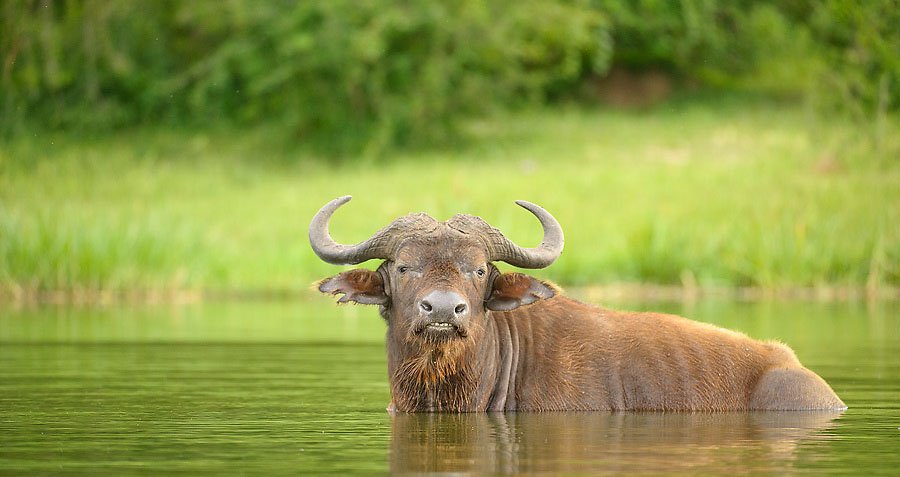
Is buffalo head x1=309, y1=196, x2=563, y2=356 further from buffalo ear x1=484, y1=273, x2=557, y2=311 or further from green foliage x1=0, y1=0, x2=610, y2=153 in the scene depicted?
green foliage x1=0, y1=0, x2=610, y2=153

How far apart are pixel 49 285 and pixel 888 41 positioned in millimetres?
17301

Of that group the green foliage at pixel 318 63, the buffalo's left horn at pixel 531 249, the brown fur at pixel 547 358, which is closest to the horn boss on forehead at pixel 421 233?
the buffalo's left horn at pixel 531 249

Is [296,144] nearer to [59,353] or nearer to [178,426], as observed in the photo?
[59,353]

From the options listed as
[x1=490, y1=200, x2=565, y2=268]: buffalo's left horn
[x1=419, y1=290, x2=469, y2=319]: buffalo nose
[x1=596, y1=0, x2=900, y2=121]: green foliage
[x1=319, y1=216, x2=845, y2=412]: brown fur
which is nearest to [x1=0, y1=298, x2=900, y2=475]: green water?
[x1=319, y1=216, x2=845, y2=412]: brown fur

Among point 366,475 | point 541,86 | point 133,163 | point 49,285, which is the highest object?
point 541,86

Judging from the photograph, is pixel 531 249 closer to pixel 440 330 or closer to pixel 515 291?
pixel 515 291

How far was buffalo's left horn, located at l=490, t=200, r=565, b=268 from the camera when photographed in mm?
11195

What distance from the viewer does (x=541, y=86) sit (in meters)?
45.8

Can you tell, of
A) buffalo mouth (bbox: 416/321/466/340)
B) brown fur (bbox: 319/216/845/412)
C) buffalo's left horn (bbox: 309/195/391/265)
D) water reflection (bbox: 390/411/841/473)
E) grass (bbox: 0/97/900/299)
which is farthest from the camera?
grass (bbox: 0/97/900/299)

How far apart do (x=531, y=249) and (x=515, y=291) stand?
42 cm

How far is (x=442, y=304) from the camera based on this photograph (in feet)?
33.7

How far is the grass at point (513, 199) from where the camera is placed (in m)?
26.0

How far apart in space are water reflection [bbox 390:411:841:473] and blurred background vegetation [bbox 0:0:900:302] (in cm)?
1527

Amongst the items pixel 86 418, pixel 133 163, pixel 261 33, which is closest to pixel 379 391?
pixel 86 418
